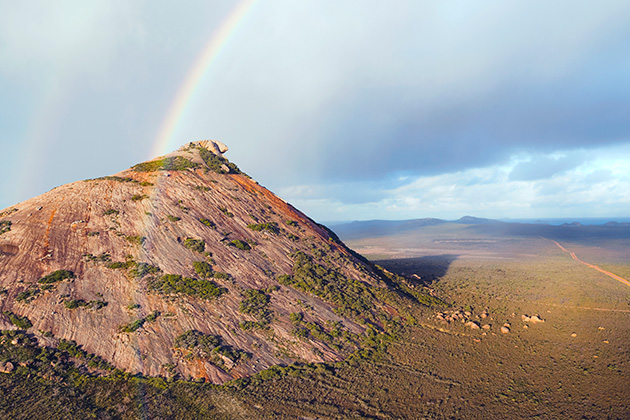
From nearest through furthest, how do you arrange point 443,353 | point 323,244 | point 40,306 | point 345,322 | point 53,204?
point 40,306 → point 443,353 → point 345,322 → point 53,204 → point 323,244

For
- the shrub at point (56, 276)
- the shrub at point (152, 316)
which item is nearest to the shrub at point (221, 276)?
the shrub at point (152, 316)

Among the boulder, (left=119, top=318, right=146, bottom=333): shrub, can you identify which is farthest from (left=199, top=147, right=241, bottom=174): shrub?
the boulder

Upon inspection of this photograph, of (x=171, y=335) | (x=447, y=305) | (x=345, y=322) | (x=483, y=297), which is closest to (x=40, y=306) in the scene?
Result: (x=171, y=335)

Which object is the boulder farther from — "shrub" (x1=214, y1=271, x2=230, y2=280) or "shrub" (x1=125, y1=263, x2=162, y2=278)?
"shrub" (x1=214, y1=271, x2=230, y2=280)

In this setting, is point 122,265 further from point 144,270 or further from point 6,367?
point 6,367

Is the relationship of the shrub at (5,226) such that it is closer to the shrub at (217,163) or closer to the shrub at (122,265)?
the shrub at (122,265)

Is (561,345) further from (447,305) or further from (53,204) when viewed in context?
(53,204)
